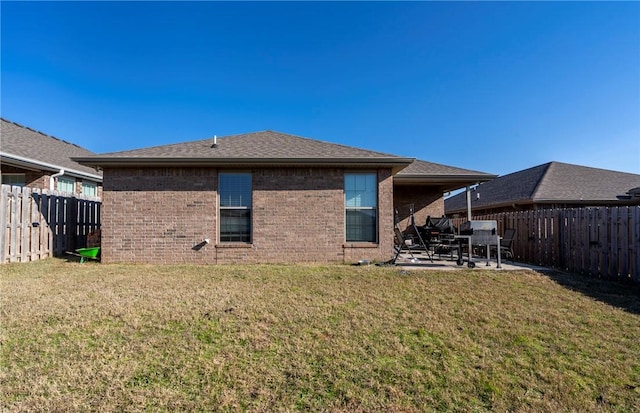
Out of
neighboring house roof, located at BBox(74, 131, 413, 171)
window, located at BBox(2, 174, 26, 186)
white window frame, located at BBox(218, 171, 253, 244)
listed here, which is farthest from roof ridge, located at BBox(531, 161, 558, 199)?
window, located at BBox(2, 174, 26, 186)

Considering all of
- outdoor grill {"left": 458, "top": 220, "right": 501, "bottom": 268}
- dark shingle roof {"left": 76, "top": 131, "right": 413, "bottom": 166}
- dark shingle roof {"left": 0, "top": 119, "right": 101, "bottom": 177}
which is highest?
dark shingle roof {"left": 0, "top": 119, "right": 101, "bottom": 177}

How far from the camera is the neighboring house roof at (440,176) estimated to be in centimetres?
1052

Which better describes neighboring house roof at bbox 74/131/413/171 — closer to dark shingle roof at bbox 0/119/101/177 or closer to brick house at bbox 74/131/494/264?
brick house at bbox 74/131/494/264

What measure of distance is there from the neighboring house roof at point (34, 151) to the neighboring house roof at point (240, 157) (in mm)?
2558

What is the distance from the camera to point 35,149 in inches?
478

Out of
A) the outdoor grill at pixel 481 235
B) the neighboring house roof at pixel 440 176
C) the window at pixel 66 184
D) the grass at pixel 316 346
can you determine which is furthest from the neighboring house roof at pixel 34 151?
the outdoor grill at pixel 481 235

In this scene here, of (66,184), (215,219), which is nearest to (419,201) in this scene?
(215,219)

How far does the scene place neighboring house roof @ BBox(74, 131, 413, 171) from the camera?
8.16 metres

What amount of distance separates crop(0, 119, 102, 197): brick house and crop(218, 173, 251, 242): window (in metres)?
5.79

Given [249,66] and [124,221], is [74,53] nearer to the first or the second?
[249,66]

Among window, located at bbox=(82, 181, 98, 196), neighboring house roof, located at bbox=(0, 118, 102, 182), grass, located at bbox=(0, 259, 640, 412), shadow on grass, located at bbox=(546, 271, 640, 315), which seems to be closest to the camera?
grass, located at bbox=(0, 259, 640, 412)

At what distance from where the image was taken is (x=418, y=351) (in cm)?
349

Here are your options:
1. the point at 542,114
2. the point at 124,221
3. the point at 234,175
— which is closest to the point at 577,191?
the point at 542,114

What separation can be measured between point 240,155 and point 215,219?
1.85m
